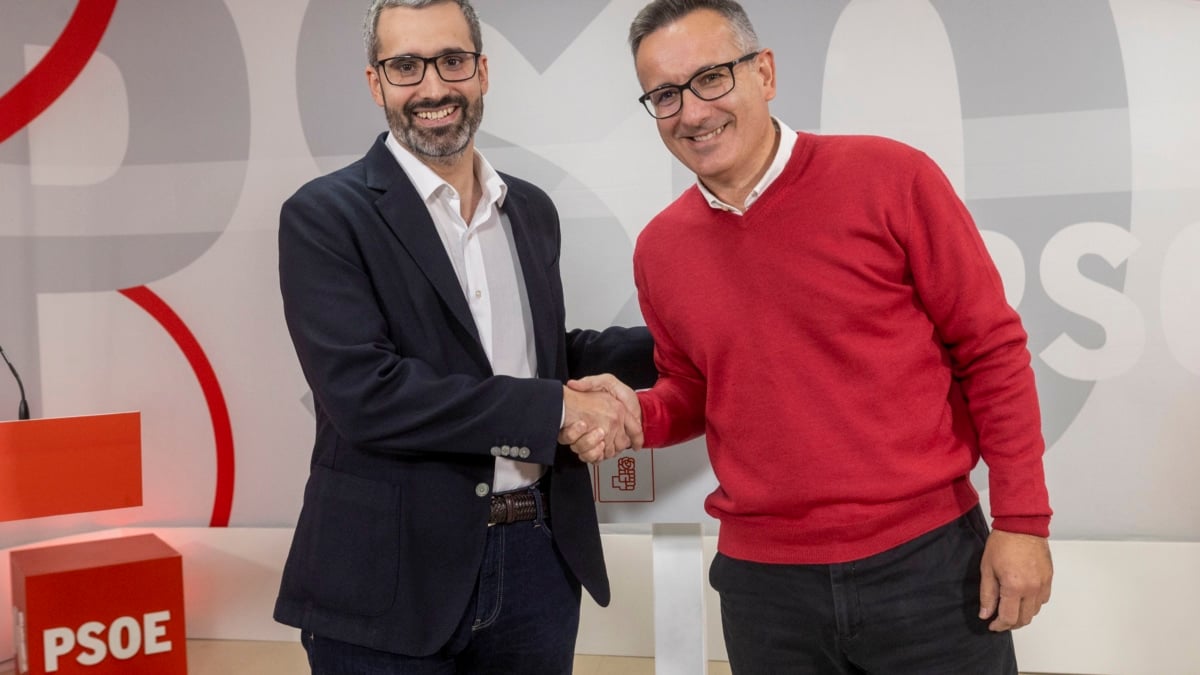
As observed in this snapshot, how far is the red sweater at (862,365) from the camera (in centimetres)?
162

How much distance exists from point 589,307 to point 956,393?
1669 millimetres

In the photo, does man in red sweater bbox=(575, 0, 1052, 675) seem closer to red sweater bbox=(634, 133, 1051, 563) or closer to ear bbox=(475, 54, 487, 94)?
red sweater bbox=(634, 133, 1051, 563)

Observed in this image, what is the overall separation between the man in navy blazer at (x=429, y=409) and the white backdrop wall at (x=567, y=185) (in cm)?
94

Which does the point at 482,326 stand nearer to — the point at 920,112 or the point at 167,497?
the point at 920,112

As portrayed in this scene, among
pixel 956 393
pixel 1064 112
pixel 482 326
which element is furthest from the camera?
pixel 1064 112

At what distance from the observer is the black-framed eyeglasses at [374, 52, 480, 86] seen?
1.90 meters

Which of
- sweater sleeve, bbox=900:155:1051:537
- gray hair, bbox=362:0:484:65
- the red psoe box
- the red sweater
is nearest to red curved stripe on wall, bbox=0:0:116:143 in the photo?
the red psoe box

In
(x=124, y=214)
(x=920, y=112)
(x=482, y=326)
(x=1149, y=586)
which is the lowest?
(x=1149, y=586)

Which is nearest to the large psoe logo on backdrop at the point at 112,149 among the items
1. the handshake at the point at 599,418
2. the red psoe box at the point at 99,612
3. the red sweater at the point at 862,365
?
the red psoe box at the point at 99,612

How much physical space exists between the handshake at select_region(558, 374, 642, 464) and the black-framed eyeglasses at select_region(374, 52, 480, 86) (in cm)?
65

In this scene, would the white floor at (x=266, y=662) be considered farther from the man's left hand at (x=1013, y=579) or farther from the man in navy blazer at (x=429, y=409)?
the man's left hand at (x=1013, y=579)

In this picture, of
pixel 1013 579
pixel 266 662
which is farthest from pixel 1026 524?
pixel 266 662

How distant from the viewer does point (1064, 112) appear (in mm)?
2971


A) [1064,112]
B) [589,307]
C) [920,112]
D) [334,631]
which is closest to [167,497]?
[589,307]
